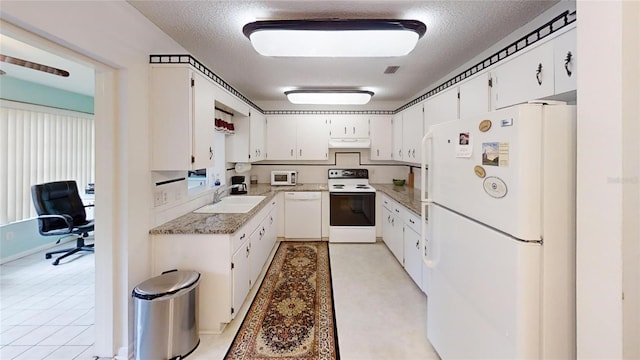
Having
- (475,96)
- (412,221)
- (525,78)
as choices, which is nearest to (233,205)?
(412,221)

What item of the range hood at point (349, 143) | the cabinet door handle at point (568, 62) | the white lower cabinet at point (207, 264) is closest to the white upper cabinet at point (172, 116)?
the white lower cabinet at point (207, 264)

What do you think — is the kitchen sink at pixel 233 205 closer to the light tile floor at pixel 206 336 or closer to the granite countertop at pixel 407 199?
the light tile floor at pixel 206 336

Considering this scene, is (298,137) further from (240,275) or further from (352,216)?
(240,275)

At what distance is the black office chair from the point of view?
11.6ft

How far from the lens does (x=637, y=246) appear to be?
965 millimetres

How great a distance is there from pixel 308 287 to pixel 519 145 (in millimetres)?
2395

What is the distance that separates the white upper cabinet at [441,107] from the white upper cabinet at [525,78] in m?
0.58

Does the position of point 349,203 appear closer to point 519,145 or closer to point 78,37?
point 519,145

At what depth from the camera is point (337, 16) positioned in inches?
77.5

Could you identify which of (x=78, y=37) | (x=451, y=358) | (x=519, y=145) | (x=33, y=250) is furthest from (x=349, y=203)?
(x=33, y=250)

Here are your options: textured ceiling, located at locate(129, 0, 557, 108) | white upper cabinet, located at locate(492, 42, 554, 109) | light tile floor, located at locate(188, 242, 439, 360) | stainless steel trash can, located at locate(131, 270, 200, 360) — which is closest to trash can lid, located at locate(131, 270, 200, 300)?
stainless steel trash can, located at locate(131, 270, 200, 360)

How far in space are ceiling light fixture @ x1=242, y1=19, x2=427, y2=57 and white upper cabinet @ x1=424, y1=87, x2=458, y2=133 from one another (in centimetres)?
86

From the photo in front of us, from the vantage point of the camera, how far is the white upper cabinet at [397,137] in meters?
4.33

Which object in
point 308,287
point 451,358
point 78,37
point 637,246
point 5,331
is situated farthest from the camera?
point 308,287
